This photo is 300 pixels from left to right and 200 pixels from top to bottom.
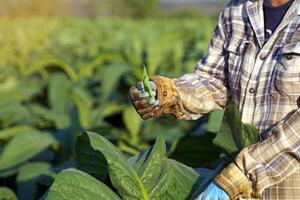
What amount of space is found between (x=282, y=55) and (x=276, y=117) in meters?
0.17

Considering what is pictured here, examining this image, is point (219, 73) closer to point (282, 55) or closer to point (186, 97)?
point (186, 97)

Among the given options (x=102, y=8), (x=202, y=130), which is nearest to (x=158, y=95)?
(x=202, y=130)

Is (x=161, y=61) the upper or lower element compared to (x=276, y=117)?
lower

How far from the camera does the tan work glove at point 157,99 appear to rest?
2264mm

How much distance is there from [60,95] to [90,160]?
2.84 meters

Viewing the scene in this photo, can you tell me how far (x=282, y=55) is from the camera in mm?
2107

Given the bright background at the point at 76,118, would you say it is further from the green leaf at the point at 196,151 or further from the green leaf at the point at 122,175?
the green leaf at the point at 122,175

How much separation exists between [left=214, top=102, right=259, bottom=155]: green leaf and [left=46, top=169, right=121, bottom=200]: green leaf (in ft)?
1.33

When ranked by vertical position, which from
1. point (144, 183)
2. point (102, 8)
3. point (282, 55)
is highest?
point (282, 55)

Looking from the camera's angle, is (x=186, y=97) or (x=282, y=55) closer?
(x=282, y=55)

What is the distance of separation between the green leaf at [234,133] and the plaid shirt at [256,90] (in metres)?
0.04

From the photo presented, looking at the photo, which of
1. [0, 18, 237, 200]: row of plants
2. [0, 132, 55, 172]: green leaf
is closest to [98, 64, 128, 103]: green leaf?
[0, 18, 237, 200]: row of plants

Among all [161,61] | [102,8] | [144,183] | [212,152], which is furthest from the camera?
[102,8]

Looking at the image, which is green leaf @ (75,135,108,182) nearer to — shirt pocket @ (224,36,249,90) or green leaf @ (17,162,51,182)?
shirt pocket @ (224,36,249,90)
